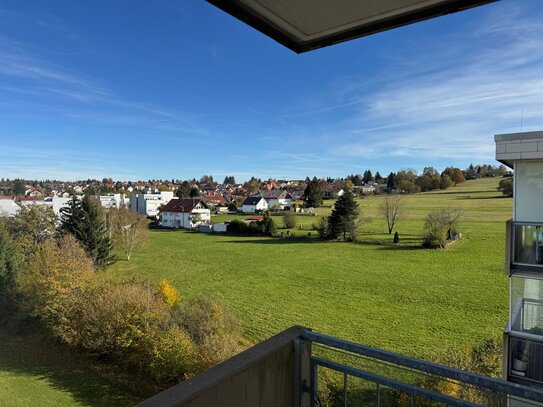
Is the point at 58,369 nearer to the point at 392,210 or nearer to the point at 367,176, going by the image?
the point at 392,210

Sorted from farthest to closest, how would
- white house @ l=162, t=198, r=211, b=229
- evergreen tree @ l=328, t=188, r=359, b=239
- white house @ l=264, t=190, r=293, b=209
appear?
white house @ l=264, t=190, r=293, b=209, white house @ l=162, t=198, r=211, b=229, evergreen tree @ l=328, t=188, r=359, b=239

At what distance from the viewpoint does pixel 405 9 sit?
910mm

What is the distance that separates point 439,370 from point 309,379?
53cm

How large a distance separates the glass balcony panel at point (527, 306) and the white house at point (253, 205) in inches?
1744

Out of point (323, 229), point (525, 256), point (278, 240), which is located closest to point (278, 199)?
point (278, 240)

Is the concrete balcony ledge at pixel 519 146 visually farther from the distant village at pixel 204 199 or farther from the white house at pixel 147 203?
the white house at pixel 147 203

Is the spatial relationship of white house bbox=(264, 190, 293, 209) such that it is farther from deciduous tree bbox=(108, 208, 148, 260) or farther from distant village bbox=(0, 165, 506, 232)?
deciduous tree bbox=(108, 208, 148, 260)

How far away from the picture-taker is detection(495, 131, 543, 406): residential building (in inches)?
169

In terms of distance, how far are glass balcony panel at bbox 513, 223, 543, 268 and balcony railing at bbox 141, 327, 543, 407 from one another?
4200 millimetres

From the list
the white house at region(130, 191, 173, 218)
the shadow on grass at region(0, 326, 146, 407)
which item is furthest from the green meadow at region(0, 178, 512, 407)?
the white house at region(130, 191, 173, 218)

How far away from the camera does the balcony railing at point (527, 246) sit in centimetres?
454

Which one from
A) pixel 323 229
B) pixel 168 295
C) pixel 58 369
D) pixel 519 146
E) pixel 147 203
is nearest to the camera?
pixel 519 146

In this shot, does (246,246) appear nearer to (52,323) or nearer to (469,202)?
(52,323)

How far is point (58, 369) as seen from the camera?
9.12 metres
